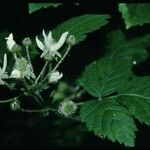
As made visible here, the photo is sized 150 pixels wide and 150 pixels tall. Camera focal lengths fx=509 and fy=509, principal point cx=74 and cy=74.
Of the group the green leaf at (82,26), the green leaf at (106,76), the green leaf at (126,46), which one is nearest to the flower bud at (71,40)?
the green leaf at (82,26)

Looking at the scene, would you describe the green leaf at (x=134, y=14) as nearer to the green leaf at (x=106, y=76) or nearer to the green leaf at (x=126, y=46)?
the green leaf at (x=106, y=76)

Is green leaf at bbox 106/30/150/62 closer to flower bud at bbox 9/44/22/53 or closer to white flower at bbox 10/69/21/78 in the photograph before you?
flower bud at bbox 9/44/22/53

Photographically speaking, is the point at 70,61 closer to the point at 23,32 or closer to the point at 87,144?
the point at 23,32

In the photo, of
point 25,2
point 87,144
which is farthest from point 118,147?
point 25,2

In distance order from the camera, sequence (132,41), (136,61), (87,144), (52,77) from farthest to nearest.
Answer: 1. (87,144)
2. (132,41)
3. (136,61)
4. (52,77)

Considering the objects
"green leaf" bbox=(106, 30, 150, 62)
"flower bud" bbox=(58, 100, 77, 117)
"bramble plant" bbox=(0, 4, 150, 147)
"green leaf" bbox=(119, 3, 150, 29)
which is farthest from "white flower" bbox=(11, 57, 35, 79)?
"green leaf" bbox=(106, 30, 150, 62)

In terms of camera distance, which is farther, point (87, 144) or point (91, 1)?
point (87, 144)

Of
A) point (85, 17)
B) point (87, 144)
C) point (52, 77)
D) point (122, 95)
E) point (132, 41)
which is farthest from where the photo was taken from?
point (87, 144)

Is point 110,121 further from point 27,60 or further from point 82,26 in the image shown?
point 82,26
